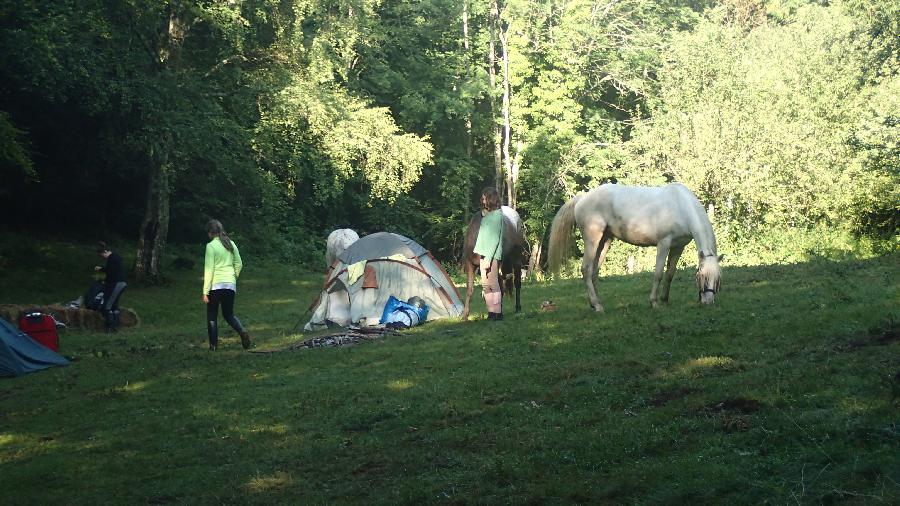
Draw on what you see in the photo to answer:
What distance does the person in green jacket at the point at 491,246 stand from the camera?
690 inches

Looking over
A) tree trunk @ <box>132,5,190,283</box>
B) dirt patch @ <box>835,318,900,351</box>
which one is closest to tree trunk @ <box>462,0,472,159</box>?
tree trunk @ <box>132,5,190,283</box>

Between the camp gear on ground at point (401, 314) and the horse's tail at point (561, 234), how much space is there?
295 centimetres

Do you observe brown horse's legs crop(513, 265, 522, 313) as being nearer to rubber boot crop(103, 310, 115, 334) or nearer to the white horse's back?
the white horse's back

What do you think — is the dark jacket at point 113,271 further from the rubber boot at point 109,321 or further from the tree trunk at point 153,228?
the tree trunk at point 153,228

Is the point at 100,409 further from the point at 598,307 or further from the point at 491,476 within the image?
the point at 598,307

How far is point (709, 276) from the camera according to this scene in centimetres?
1575

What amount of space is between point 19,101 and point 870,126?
1052 inches

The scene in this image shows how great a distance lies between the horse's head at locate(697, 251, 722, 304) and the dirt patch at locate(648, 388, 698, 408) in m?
6.36

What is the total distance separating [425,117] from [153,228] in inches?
742

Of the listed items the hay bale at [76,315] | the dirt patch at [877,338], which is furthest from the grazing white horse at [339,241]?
the dirt patch at [877,338]

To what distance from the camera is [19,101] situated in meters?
32.2

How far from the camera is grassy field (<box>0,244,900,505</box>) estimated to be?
7.13 metres

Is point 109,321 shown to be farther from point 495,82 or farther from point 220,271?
point 495,82

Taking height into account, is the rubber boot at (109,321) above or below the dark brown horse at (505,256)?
below
